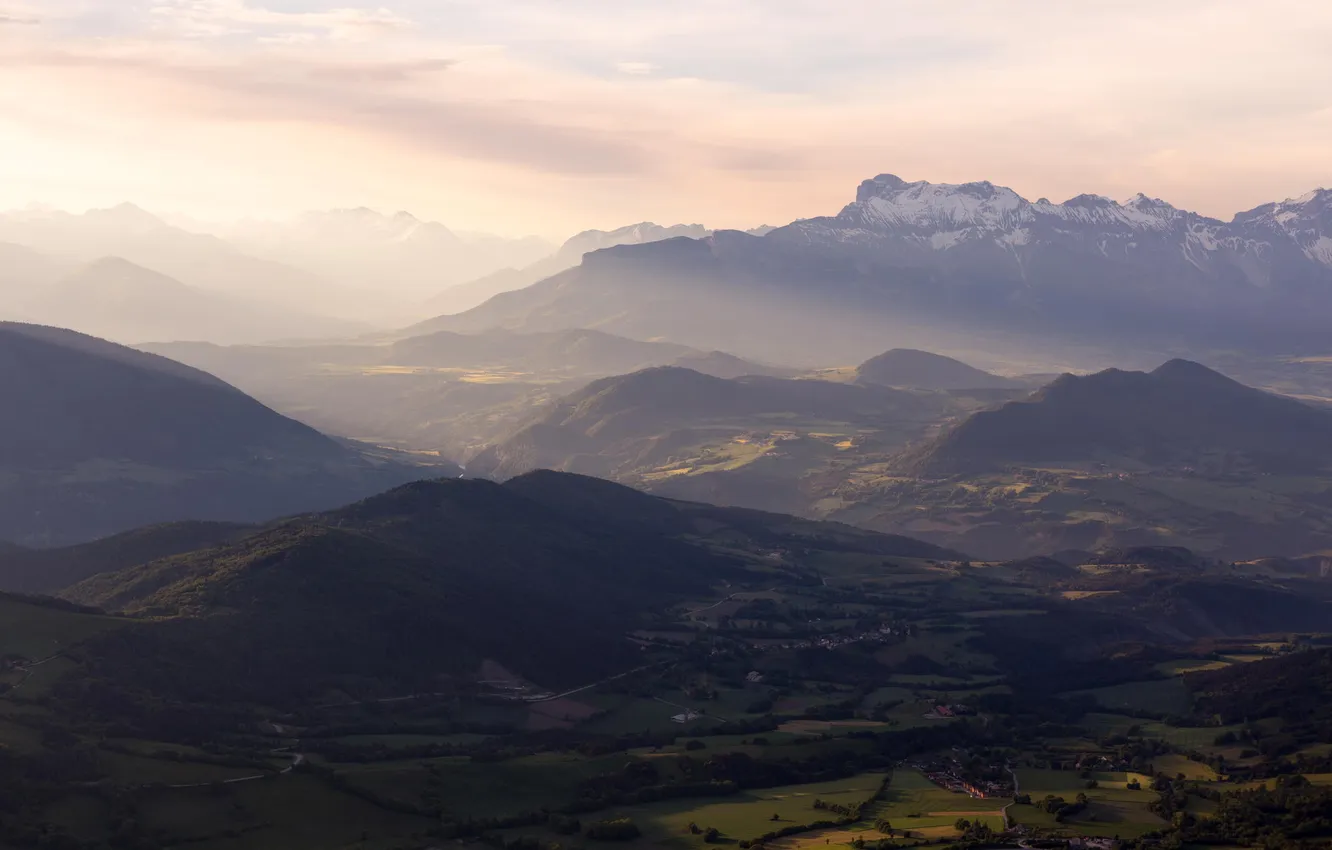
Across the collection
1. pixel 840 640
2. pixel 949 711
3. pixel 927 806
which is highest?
pixel 840 640

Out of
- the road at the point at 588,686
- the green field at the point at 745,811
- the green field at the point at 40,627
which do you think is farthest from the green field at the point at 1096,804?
the green field at the point at 40,627

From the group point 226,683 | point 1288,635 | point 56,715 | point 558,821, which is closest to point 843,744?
point 558,821

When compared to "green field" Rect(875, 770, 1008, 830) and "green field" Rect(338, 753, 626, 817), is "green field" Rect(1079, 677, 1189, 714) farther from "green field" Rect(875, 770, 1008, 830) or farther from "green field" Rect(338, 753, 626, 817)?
"green field" Rect(338, 753, 626, 817)

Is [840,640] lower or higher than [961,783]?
higher

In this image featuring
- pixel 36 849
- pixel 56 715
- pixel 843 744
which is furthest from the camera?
pixel 843 744

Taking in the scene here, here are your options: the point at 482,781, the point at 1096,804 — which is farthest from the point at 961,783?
the point at 482,781

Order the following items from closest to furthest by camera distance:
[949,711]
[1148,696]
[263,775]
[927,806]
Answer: [263,775] → [927,806] → [949,711] → [1148,696]

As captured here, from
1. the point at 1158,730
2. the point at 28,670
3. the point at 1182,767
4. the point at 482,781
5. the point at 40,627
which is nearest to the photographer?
the point at 482,781

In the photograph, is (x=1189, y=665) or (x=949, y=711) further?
(x=1189, y=665)

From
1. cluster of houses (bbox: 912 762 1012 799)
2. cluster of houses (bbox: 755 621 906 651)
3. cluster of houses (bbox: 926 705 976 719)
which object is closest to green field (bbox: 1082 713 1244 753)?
cluster of houses (bbox: 926 705 976 719)

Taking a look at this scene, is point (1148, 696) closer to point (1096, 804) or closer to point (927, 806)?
point (1096, 804)

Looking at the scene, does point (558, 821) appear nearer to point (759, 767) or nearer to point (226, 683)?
point (759, 767)
